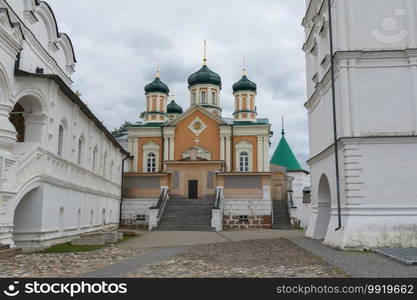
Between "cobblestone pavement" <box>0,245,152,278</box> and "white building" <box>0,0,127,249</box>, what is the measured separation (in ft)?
4.44

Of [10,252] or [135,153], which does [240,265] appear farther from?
[135,153]

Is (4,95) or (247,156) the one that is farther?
(247,156)

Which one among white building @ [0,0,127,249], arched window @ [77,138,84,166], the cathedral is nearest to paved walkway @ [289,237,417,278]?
white building @ [0,0,127,249]

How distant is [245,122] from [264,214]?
42.2 feet

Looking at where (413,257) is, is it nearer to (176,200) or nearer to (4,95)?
(4,95)

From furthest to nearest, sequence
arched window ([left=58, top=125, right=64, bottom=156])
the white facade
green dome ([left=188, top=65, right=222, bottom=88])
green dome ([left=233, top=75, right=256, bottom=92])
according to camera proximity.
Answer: green dome ([left=188, top=65, right=222, bottom=88]) → green dome ([left=233, top=75, right=256, bottom=92]) → the white facade → arched window ([left=58, top=125, right=64, bottom=156])

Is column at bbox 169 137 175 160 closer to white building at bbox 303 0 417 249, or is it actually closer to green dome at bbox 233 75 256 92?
green dome at bbox 233 75 256 92

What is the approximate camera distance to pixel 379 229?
42.5 feet

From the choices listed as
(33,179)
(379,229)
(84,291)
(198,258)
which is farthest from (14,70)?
(379,229)

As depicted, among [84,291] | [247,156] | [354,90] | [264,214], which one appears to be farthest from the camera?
[247,156]

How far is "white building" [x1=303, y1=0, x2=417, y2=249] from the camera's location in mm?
13120

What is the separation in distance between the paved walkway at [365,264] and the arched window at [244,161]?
22435 millimetres

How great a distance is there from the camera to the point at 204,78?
1613 inches

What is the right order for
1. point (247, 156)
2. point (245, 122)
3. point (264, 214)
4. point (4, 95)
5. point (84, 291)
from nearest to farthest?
point (84, 291) → point (4, 95) → point (264, 214) → point (247, 156) → point (245, 122)
